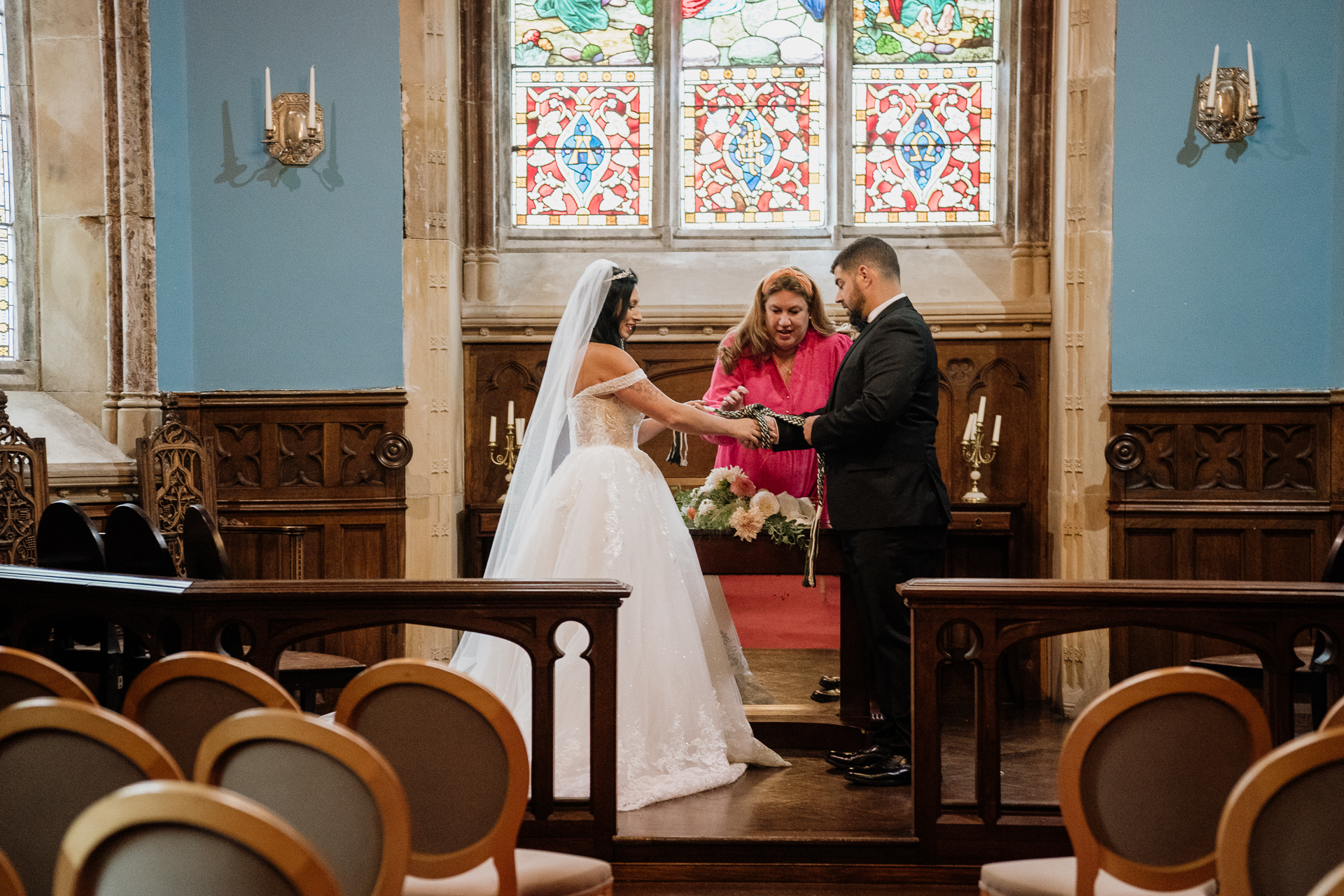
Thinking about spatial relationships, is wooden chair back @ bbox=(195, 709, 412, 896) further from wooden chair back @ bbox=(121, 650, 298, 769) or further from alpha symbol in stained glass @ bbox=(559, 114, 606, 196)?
alpha symbol in stained glass @ bbox=(559, 114, 606, 196)

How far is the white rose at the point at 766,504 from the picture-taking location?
420 centimetres

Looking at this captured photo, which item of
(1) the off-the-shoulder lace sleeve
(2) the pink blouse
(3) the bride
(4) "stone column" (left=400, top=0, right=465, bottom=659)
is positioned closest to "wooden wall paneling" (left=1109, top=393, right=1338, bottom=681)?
(2) the pink blouse

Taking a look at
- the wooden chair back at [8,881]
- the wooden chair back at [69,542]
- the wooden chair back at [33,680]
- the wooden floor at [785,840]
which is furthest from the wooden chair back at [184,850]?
the wooden chair back at [69,542]

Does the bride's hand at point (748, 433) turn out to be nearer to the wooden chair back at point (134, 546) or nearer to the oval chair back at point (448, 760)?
the wooden chair back at point (134, 546)

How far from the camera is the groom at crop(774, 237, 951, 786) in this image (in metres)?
3.70

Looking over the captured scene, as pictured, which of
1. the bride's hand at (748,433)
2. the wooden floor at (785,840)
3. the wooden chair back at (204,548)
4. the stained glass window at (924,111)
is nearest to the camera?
the wooden floor at (785,840)

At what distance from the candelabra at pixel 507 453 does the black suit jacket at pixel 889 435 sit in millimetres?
2219

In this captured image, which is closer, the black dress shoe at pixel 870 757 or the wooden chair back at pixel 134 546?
the wooden chair back at pixel 134 546

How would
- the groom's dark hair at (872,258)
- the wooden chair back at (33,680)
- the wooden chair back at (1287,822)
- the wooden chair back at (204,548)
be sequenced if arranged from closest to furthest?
1. the wooden chair back at (1287,822)
2. the wooden chair back at (33,680)
3. the wooden chair back at (204,548)
4. the groom's dark hair at (872,258)

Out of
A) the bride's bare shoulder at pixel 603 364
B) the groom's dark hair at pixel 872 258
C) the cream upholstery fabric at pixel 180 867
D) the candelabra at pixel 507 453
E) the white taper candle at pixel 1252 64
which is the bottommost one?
the cream upholstery fabric at pixel 180 867

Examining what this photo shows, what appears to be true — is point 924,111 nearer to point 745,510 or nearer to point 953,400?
point 953,400

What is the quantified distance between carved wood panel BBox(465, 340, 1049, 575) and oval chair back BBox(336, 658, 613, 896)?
405cm

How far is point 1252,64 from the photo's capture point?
211 inches

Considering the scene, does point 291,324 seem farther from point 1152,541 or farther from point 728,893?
point 1152,541
